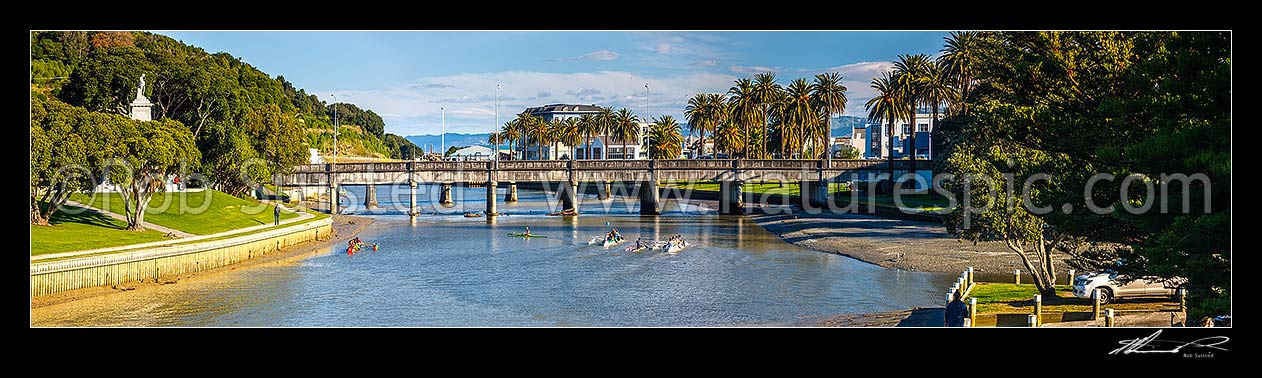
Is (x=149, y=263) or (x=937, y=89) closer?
(x=149, y=263)

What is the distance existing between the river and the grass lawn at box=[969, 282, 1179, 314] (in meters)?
3.57

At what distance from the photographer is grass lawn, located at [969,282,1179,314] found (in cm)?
3438

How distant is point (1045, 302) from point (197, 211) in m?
53.7

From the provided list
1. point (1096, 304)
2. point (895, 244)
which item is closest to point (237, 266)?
point (895, 244)

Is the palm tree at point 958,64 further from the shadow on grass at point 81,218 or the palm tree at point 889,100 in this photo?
the shadow on grass at point 81,218

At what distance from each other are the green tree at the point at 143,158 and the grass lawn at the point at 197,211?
1.63 metres

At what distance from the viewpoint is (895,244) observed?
66938 mm

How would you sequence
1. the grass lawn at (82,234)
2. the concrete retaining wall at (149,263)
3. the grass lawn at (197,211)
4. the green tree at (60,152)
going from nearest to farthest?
the concrete retaining wall at (149,263) → the grass lawn at (82,234) → the green tree at (60,152) → the grass lawn at (197,211)

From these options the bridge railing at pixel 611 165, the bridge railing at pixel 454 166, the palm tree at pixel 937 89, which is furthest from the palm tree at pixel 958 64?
the bridge railing at pixel 454 166

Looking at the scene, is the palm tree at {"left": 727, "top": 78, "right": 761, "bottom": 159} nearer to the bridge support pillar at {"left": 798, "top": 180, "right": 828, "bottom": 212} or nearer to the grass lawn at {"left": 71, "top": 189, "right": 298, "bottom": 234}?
the bridge support pillar at {"left": 798, "top": 180, "right": 828, "bottom": 212}

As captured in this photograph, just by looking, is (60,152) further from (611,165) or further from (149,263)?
(611,165)

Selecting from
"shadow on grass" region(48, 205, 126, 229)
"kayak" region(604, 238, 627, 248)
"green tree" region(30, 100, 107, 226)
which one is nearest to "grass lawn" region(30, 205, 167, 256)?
"shadow on grass" region(48, 205, 126, 229)

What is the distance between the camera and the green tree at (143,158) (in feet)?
176
